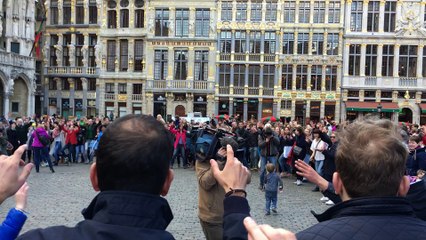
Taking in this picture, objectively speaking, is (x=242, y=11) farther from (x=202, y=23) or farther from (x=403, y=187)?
(x=403, y=187)

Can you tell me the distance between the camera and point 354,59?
121 feet

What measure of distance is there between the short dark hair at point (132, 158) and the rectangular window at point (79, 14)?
4022 centimetres

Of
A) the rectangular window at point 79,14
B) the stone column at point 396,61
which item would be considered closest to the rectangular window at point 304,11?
the stone column at point 396,61

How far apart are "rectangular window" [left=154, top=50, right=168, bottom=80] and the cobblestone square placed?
24128 mm

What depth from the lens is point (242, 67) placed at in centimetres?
3775

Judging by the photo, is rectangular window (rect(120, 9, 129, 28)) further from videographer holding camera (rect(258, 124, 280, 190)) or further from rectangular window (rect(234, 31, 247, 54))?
videographer holding camera (rect(258, 124, 280, 190))

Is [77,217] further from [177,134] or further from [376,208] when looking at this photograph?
[177,134]

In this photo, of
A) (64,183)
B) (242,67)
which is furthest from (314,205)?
(242,67)

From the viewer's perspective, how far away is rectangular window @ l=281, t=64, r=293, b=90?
122ft

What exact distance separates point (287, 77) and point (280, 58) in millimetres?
1643

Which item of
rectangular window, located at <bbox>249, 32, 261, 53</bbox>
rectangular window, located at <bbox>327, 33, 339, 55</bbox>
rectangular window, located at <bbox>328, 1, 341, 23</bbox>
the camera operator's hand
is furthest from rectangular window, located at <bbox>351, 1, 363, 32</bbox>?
the camera operator's hand

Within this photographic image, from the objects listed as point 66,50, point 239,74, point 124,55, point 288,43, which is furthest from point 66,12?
point 288,43

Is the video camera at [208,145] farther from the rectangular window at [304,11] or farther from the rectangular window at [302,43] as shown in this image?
the rectangular window at [304,11]

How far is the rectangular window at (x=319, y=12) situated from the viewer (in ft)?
121
